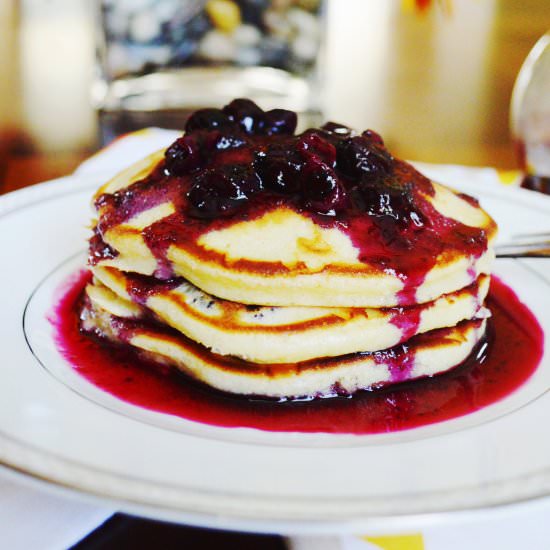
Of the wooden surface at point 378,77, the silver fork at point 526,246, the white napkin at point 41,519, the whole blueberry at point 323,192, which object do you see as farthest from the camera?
the wooden surface at point 378,77

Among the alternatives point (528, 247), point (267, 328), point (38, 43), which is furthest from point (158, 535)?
point (38, 43)

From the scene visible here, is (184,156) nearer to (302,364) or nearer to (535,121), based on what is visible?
(302,364)

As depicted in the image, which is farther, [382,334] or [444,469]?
[382,334]

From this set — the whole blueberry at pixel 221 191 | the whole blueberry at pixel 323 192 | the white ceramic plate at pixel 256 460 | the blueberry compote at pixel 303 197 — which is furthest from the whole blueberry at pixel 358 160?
the white ceramic plate at pixel 256 460

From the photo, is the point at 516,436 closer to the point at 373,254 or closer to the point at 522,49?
the point at 373,254

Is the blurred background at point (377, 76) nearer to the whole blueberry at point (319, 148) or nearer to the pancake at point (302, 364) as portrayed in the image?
the pancake at point (302, 364)

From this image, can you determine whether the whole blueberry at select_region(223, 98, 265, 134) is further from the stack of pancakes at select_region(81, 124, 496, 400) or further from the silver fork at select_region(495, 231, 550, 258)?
the silver fork at select_region(495, 231, 550, 258)
